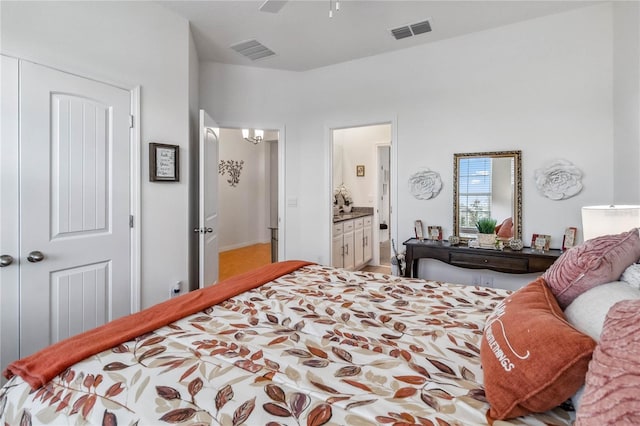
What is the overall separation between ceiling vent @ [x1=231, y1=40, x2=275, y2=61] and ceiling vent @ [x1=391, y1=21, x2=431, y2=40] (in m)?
1.34

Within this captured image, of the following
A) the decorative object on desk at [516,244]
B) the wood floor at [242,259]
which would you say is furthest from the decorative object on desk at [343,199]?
the decorative object on desk at [516,244]

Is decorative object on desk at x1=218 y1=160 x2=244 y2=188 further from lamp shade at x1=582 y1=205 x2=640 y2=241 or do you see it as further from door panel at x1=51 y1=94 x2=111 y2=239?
lamp shade at x1=582 y1=205 x2=640 y2=241

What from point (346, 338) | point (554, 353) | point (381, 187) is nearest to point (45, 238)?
point (346, 338)

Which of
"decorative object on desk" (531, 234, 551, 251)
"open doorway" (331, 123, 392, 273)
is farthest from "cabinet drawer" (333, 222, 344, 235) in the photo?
"decorative object on desk" (531, 234, 551, 251)

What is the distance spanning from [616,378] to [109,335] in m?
1.43

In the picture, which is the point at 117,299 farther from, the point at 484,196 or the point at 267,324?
the point at 484,196

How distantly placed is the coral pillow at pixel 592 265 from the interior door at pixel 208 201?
2607mm

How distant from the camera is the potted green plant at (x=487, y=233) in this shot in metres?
2.87

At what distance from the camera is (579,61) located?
2693mm

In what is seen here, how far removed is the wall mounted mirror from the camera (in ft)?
9.65

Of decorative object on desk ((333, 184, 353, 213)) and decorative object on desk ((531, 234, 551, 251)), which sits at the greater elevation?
decorative object on desk ((333, 184, 353, 213))

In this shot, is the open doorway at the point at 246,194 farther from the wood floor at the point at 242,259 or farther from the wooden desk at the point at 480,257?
the wooden desk at the point at 480,257

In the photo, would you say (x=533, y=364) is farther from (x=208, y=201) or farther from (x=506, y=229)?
(x=208, y=201)

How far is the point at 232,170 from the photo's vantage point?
6.91 m
